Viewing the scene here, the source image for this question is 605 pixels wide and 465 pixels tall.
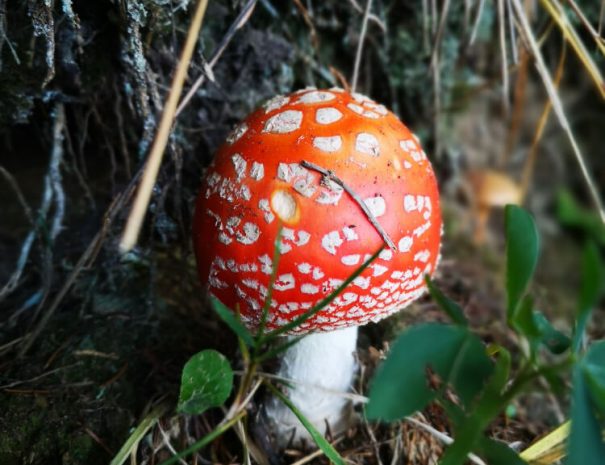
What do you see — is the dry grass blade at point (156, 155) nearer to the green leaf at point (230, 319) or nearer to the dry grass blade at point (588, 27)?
the green leaf at point (230, 319)

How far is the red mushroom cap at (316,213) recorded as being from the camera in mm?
1603

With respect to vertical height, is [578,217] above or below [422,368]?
below

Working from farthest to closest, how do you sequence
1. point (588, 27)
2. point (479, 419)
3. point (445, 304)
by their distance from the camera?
1. point (588, 27)
2. point (445, 304)
3. point (479, 419)

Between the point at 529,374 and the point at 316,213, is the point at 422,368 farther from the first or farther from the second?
the point at 316,213

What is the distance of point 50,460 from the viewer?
181 cm

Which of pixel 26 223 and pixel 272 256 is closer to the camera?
pixel 272 256

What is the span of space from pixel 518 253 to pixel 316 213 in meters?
0.61

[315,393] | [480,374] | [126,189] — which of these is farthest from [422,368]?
[126,189]

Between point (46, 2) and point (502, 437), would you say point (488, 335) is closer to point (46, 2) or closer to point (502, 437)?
point (502, 437)

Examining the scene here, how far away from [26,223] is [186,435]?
157 centimetres

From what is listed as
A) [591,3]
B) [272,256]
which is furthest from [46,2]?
[591,3]

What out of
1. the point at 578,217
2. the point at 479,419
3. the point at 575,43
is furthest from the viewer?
the point at 578,217

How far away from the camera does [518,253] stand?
122 cm

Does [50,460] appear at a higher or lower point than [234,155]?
lower
